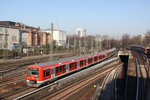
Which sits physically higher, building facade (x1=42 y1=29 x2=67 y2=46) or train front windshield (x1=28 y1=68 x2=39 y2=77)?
building facade (x1=42 y1=29 x2=67 y2=46)

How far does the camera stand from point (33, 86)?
48.9ft

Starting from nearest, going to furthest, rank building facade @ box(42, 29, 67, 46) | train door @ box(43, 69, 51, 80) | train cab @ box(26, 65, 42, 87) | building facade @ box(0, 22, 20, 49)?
1. train cab @ box(26, 65, 42, 87)
2. train door @ box(43, 69, 51, 80)
3. building facade @ box(0, 22, 20, 49)
4. building facade @ box(42, 29, 67, 46)

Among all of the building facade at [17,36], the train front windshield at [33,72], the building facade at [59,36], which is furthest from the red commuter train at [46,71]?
the building facade at [59,36]

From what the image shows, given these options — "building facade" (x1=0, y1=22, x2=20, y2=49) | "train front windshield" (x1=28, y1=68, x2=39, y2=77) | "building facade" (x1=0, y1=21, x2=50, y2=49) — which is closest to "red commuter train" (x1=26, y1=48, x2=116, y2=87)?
"train front windshield" (x1=28, y1=68, x2=39, y2=77)

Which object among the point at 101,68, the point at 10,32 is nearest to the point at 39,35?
the point at 10,32

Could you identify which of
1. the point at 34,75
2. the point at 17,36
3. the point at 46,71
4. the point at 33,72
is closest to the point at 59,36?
the point at 17,36

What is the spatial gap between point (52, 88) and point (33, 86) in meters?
1.87

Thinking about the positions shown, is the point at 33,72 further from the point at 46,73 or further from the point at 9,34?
the point at 9,34

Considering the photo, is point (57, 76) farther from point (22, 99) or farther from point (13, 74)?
point (13, 74)

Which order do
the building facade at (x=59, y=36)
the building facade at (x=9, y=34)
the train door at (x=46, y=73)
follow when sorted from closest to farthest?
the train door at (x=46, y=73), the building facade at (x=9, y=34), the building facade at (x=59, y=36)

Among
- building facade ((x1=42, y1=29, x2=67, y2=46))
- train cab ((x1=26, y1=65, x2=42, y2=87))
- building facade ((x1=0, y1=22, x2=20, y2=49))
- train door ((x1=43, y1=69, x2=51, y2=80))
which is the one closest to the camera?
train cab ((x1=26, y1=65, x2=42, y2=87))

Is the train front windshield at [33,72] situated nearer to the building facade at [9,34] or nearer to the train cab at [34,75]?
the train cab at [34,75]

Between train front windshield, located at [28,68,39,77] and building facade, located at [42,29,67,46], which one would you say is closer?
train front windshield, located at [28,68,39,77]

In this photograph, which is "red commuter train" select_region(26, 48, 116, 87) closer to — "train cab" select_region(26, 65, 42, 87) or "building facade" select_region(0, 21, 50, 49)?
"train cab" select_region(26, 65, 42, 87)
